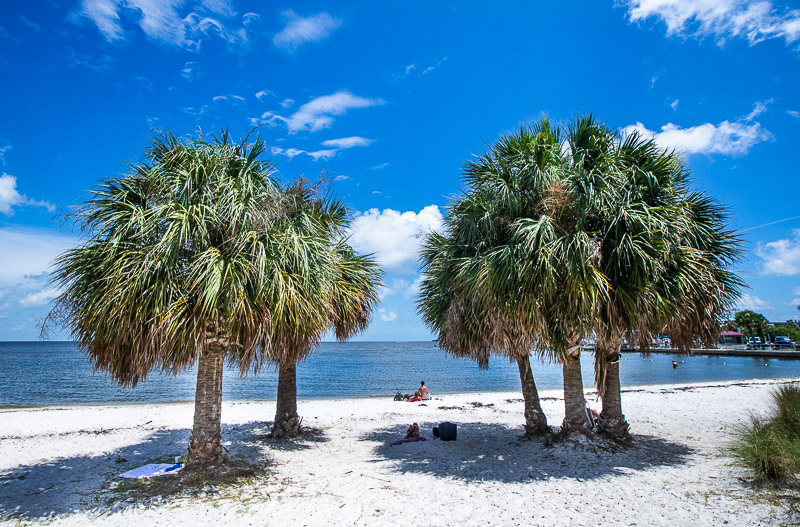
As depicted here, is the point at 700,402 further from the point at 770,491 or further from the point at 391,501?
the point at 391,501

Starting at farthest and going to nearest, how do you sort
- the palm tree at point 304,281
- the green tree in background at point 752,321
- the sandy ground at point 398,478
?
the green tree in background at point 752,321 → the palm tree at point 304,281 → the sandy ground at point 398,478

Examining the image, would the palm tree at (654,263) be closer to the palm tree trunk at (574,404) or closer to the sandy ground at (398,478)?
the palm tree trunk at (574,404)

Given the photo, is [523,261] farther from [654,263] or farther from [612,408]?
[612,408]

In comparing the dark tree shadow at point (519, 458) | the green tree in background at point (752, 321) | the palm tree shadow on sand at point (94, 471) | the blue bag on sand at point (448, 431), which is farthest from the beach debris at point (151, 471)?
the green tree in background at point (752, 321)

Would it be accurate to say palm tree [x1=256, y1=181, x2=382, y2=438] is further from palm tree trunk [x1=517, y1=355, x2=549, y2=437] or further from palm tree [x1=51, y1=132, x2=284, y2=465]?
palm tree trunk [x1=517, y1=355, x2=549, y2=437]

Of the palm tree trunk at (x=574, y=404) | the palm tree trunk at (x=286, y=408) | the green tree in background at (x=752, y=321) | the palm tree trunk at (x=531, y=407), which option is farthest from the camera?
the green tree in background at (x=752, y=321)

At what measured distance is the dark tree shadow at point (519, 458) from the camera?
7.85 m

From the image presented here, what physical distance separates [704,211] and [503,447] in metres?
6.85

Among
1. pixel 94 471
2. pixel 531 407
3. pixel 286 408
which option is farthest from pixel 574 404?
pixel 94 471

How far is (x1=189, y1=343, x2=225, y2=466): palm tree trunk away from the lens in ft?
24.7

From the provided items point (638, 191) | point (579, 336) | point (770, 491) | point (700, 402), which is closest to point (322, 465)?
point (579, 336)

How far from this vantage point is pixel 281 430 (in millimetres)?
11281

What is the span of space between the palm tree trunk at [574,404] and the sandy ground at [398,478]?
1.56 ft

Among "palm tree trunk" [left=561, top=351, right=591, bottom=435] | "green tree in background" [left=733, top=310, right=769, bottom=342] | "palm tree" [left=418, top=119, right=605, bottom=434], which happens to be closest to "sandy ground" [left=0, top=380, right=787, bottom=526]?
"palm tree trunk" [left=561, top=351, right=591, bottom=435]
